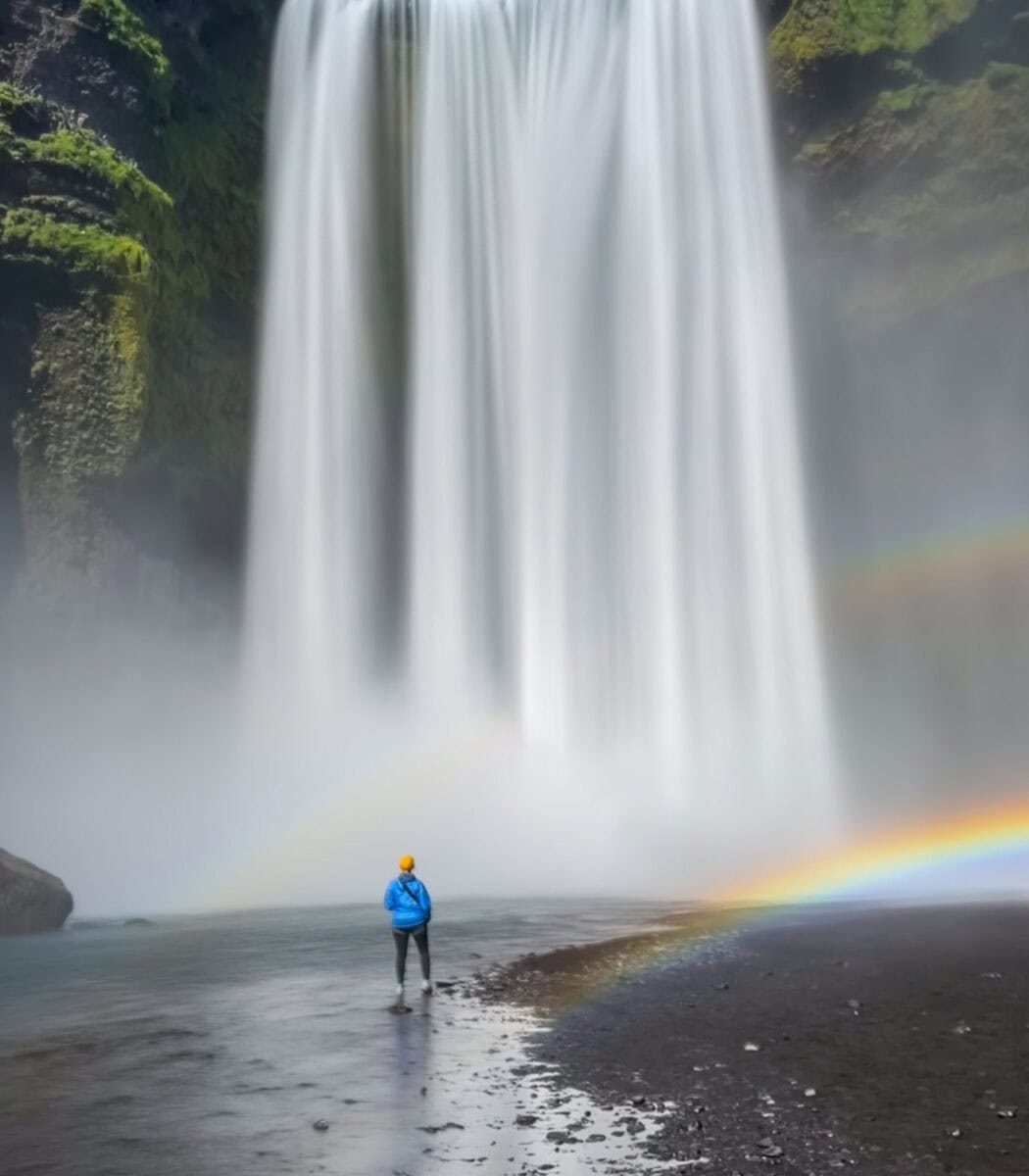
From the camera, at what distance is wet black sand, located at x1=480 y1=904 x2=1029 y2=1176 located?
7703 mm

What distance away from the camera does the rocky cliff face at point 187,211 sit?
32.9 meters

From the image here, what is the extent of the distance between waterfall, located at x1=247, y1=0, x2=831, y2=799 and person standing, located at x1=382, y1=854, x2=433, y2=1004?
2162cm

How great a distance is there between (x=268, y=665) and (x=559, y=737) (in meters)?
8.96

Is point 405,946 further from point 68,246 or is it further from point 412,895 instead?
point 68,246

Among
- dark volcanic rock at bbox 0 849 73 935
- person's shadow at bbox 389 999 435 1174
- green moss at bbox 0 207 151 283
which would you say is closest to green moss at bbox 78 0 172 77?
green moss at bbox 0 207 151 283

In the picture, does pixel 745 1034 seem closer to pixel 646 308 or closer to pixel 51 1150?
pixel 51 1150

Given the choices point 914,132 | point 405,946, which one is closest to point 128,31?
point 914,132

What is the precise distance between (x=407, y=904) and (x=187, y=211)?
30.3 m

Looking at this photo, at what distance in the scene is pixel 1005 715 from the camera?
40188mm

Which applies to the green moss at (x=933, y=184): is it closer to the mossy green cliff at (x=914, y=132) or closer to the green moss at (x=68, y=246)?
the mossy green cliff at (x=914, y=132)

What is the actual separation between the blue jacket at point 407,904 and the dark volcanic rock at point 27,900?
424 inches

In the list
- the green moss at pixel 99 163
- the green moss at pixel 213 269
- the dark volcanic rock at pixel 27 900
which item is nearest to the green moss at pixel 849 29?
the green moss at pixel 213 269

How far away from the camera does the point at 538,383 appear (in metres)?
38.1

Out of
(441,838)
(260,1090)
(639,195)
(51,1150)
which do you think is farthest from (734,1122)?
(639,195)
